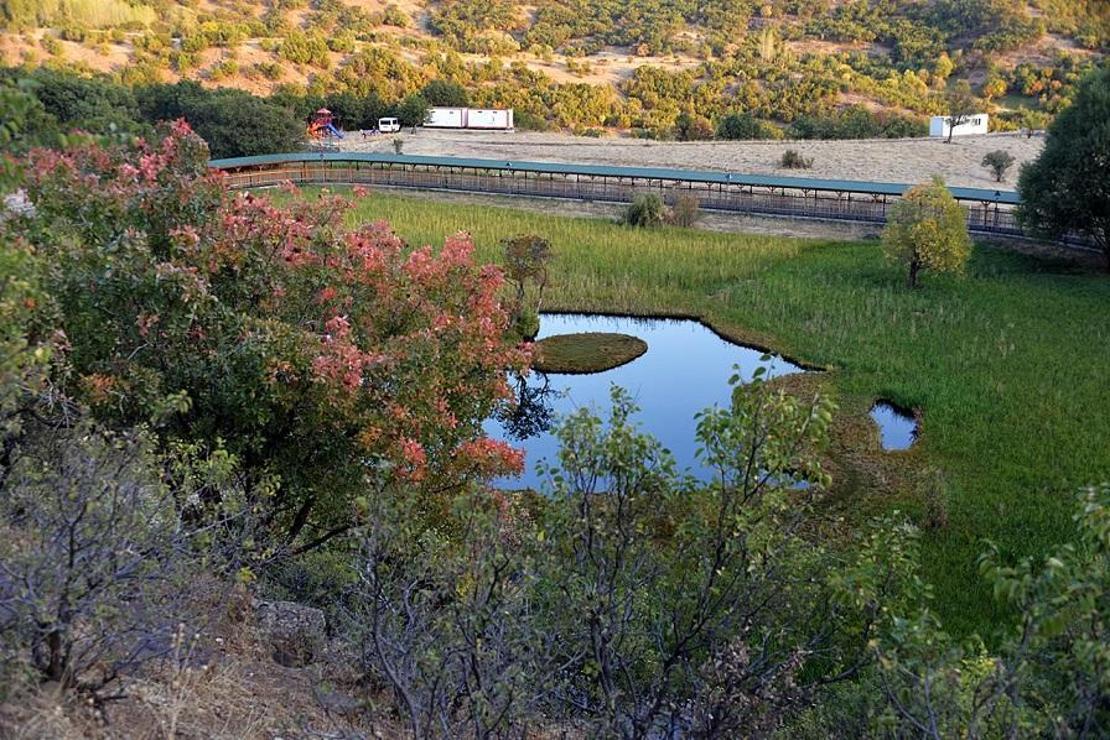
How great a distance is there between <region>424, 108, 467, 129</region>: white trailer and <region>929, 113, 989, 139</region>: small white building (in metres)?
23.4

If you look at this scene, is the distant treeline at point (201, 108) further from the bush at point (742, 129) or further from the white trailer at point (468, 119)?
the bush at point (742, 129)

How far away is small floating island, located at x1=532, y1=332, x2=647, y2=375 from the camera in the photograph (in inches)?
746

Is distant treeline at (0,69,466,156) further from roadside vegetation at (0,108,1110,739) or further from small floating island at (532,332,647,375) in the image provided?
roadside vegetation at (0,108,1110,739)

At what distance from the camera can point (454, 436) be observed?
28.1 feet

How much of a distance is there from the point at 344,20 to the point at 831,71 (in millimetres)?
37258

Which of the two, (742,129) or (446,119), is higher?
(742,129)

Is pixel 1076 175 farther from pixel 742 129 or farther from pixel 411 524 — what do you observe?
pixel 742 129

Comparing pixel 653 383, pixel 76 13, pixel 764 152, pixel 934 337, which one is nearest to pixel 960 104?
pixel 764 152

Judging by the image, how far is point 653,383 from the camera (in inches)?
716

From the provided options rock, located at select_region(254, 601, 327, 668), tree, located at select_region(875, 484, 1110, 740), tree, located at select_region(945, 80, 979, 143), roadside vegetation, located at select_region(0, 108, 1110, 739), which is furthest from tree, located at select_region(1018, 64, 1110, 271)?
rock, located at select_region(254, 601, 327, 668)

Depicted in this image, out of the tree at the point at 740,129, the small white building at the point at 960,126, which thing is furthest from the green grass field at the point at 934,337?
the tree at the point at 740,129

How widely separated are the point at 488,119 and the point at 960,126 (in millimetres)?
23294

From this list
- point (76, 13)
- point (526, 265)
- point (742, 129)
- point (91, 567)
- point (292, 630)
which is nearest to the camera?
point (91, 567)

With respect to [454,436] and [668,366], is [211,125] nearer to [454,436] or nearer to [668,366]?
[668,366]
